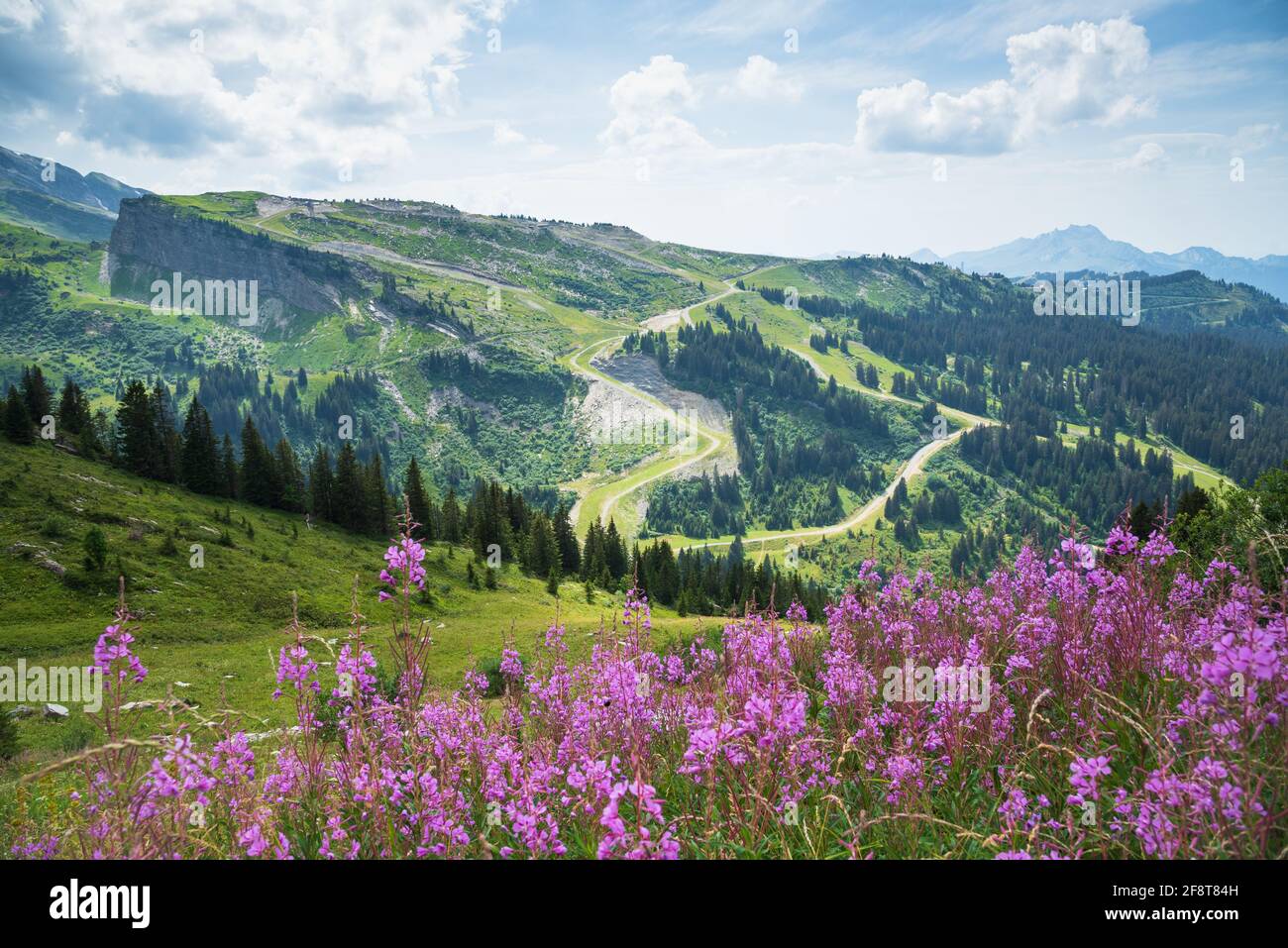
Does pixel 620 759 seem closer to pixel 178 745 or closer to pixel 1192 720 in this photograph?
pixel 178 745

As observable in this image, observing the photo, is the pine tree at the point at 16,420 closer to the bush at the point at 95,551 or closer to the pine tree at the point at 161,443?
the pine tree at the point at 161,443

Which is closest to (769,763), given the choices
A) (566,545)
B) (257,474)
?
(257,474)

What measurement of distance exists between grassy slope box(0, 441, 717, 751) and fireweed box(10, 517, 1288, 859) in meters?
18.8

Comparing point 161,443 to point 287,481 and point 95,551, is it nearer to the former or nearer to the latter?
point 287,481

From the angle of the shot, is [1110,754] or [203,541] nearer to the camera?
[1110,754]

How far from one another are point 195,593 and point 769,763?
49.1m

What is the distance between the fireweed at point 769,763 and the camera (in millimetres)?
3451

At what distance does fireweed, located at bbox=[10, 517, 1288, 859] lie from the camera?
3.45 meters

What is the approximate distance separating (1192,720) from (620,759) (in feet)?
13.2

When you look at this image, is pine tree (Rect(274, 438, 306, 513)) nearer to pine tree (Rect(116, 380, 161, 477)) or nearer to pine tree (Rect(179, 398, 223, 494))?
pine tree (Rect(179, 398, 223, 494))

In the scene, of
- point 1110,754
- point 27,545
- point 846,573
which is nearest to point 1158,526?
point 1110,754

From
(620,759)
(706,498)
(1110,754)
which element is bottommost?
(706,498)
